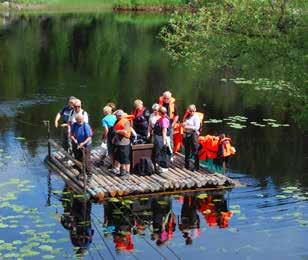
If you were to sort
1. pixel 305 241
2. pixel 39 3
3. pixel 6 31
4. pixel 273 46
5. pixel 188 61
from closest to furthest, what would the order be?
pixel 305 241 → pixel 273 46 → pixel 188 61 → pixel 6 31 → pixel 39 3

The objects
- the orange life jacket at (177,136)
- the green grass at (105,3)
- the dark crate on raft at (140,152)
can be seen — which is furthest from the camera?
the green grass at (105,3)

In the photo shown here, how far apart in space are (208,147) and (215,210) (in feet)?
10.2

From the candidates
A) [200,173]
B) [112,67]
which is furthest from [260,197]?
[112,67]

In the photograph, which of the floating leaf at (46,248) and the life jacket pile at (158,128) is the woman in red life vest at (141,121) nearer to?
the life jacket pile at (158,128)

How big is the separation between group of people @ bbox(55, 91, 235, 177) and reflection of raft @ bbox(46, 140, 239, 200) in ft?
1.12

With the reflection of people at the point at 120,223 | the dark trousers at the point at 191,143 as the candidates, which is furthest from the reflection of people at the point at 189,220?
the dark trousers at the point at 191,143

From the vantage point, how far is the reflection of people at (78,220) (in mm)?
16312

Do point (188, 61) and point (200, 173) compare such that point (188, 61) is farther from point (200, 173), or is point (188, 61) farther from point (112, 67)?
point (112, 67)

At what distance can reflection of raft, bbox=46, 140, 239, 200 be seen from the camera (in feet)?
63.5

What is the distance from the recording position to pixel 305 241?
659 inches

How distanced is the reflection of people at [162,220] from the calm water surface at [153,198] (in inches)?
1.1

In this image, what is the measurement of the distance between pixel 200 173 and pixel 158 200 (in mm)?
2422

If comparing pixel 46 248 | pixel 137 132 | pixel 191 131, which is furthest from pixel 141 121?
pixel 46 248

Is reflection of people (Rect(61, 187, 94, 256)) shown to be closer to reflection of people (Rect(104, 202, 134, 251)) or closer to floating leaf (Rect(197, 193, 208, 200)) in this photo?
reflection of people (Rect(104, 202, 134, 251))
